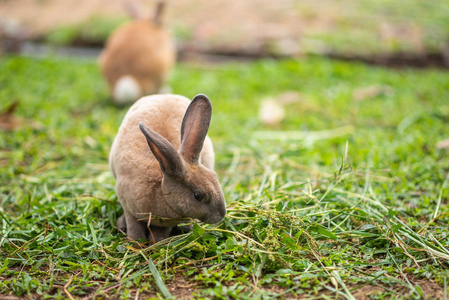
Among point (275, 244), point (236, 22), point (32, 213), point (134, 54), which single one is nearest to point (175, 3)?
point (236, 22)

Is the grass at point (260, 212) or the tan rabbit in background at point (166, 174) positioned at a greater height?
the tan rabbit in background at point (166, 174)

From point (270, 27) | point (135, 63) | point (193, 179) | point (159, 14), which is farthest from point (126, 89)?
point (270, 27)

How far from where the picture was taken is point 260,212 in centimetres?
248

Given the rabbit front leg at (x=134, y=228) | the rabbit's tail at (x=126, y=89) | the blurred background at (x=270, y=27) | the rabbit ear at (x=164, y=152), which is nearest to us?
the rabbit ear at (x=164, y=152)

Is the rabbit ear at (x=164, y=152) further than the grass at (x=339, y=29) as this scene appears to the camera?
No

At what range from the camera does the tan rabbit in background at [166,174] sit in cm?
217

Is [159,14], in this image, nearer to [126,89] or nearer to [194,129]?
[126,89]

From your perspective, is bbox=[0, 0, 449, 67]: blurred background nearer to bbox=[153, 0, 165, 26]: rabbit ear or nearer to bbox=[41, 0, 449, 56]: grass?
bbox=[41, 0, 449, 56]: grass

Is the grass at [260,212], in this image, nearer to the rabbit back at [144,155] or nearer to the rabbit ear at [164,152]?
the rabbit back at [144,155]

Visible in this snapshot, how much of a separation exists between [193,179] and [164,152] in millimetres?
231

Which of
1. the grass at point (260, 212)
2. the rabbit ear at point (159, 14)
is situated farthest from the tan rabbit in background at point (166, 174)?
the rabbit ear at point (159, 14)

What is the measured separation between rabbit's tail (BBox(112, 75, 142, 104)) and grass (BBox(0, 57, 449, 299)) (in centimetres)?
24

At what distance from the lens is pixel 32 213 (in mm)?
2650

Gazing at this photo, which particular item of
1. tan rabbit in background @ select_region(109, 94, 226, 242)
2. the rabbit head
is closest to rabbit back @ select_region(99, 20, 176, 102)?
tan rabbit in background @ select_region(109, 94, 226, 242)
